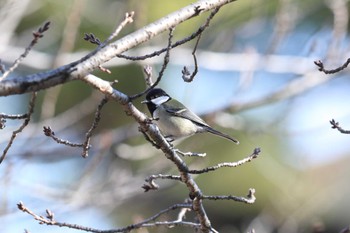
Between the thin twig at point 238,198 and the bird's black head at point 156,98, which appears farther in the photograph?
the bird's black head at point 156,98

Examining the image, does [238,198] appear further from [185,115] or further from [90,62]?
[185,115]

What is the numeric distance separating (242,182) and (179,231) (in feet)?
5.33

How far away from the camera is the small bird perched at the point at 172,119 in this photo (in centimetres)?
452

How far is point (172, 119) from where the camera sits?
455cm

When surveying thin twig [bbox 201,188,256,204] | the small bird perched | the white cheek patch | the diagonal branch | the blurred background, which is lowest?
thin twig [bbox 201,188,256,204]

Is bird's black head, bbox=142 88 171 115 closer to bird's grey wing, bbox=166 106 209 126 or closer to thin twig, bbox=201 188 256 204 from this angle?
bird's grey wing, bbox=166 106 209 126

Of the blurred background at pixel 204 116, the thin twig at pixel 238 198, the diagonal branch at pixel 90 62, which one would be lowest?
the thin twig at pixel 238 198

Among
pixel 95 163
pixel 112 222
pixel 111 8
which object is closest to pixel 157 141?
pixel 95 163

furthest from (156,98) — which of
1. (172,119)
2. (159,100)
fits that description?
(172,119)

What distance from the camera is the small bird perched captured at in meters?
4.52

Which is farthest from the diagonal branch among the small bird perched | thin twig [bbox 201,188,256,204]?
the small bird perched

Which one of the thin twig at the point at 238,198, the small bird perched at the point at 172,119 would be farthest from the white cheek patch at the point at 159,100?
the thin twig at the point at 238,198

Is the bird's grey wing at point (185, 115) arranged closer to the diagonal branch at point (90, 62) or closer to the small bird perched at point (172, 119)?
the small bird perched at point (172, 119)

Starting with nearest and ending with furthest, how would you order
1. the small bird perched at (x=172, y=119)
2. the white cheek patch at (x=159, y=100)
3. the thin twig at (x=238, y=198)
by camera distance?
1. the thin twig at (x=238, y=198)
2. the small bird perched at (x=172, y=119)
3. the white cheek patch at (x=159, y=100)
